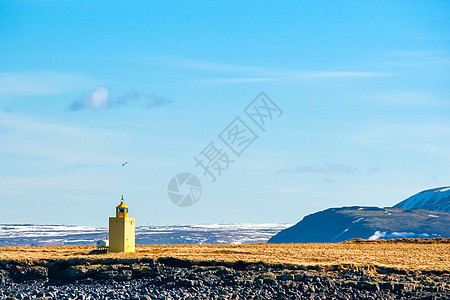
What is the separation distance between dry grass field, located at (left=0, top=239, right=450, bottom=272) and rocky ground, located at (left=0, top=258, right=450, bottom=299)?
1002mm

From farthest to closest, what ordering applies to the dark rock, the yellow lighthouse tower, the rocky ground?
the yellow lighthouse tower
the dark rock
the rocky ground

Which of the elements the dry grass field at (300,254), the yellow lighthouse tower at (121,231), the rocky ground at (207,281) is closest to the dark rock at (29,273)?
the rocky ground at (207,281)

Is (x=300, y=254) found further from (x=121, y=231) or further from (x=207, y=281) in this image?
(x=121, y=231)

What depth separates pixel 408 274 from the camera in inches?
2041

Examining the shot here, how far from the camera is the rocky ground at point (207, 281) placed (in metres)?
48.8

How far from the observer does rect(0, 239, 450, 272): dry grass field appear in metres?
55.1

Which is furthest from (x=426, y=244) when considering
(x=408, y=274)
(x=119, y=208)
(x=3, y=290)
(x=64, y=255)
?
(x=3, y=290)

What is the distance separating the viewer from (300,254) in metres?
60.1

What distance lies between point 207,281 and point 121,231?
39.8 feet

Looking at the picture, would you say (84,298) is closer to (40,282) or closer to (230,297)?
(40,282)

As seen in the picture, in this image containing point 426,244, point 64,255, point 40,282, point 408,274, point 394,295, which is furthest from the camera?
point 426,244

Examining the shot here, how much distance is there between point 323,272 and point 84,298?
60.0 ft

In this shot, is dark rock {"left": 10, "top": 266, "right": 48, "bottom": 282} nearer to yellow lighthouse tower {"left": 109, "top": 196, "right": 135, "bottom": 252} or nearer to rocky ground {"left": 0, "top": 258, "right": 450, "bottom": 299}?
rocky ground {"left": 0, "top": 258, "right": 450, "bottom": 299}

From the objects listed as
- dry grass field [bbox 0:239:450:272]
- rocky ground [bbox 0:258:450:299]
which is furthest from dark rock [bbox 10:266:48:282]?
dry grass field [bbox 0:239:450:272]
